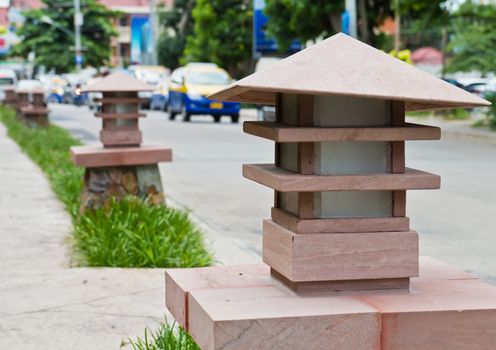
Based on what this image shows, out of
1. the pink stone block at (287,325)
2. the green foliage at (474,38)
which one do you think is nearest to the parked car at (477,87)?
the green foliage at (474,38)

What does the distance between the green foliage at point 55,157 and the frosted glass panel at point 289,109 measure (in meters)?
5.28

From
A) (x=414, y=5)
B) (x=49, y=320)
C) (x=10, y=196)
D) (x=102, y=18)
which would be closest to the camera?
(x=49, y=320)

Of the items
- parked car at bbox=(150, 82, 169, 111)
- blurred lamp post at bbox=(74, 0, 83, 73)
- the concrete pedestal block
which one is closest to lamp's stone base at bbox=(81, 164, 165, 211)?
the concrete pedestal block

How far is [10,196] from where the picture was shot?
11688mm

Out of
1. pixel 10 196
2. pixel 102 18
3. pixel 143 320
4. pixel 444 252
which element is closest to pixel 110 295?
pixel 143 320

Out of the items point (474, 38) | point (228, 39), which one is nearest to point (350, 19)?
point (474, 38)

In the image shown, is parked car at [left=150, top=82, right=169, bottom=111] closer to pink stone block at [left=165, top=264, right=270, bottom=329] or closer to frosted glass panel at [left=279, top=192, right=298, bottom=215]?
pink stone block at [left=165, top=264, right=270, bottom=329]

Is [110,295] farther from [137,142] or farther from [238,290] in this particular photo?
[137,142]

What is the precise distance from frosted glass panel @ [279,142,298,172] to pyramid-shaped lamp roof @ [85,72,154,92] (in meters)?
5.10

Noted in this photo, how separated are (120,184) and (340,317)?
18.8ft

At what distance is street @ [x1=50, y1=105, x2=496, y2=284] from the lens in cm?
898

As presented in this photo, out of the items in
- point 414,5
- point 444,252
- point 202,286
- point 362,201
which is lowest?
point 444,252

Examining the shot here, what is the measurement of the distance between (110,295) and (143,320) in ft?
2.18

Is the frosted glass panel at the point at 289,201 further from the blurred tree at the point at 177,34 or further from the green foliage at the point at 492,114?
the blurred tree at the point at 177,34
